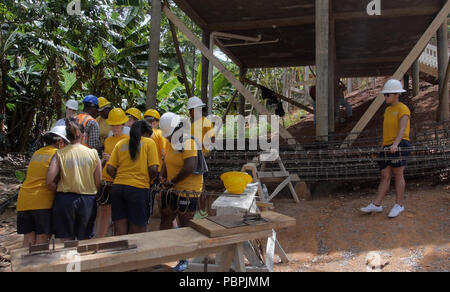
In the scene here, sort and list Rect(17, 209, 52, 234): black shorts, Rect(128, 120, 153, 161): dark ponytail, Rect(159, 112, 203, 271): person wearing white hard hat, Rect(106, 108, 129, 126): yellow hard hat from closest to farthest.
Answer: Rect(17, 209, 52, 234): black shorts, Rect(128, 120, 153, 161): dark ponytail, Rect(159, 112, 203, 271): person wearing white hard hat, Rect(106, 108, 129, 126): yellow hard hat

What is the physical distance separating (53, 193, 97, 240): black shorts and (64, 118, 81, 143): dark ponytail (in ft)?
1.64

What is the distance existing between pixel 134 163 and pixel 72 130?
62cm

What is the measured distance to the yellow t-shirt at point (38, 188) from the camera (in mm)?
3387

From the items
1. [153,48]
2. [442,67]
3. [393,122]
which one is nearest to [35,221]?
[153,48]

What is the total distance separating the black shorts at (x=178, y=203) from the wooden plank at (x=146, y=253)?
0.85m

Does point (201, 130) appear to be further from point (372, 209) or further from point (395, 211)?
point (395, 211)

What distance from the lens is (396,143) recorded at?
15.1 feet

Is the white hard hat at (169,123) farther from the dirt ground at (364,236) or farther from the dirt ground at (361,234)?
the dirt ground at (364,236)

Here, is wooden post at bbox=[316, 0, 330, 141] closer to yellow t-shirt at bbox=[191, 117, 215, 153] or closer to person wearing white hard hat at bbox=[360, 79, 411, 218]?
person wearing white hard hat at bbox=[360, 79, 411, 218]

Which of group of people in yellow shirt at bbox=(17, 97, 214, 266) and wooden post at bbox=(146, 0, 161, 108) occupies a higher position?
wooden post at bbox=(146, 0, 161, 108)

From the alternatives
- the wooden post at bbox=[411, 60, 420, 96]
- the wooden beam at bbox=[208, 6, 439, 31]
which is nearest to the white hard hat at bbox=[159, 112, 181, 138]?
the wooden beam at bbox=[208, 6, 439, 31]

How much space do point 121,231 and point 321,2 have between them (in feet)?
15.1

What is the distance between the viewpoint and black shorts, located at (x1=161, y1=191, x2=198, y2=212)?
12.5 feet

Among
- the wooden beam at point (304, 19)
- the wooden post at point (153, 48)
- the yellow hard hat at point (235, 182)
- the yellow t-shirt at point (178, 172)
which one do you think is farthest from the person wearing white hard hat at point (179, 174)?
the wooden beam at point (304, 19)
